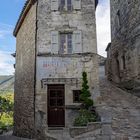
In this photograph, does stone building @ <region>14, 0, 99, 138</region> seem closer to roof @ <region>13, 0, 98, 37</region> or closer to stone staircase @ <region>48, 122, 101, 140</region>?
roof @ <region>13, 0, 98, 37</region>

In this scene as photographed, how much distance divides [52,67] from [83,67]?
1.49 metres

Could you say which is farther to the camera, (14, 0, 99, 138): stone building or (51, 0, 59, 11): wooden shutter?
(51, 0, 59, 11): wooden shutter

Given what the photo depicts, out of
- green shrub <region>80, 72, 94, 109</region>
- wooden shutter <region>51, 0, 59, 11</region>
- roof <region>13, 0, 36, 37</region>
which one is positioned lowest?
green shrub <region>80, 72, 94, 109</region>

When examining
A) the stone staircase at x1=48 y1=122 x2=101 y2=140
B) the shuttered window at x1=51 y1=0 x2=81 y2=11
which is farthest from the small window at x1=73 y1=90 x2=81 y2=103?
the shuttered window at x1=51 y1=0 x2=81 y2=11

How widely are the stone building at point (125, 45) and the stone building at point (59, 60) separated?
11.8 feet

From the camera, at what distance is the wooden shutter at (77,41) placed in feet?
45.1

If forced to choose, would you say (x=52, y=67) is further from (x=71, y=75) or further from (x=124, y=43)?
(x=124, y=43)

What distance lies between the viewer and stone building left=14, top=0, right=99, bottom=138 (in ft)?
43.9

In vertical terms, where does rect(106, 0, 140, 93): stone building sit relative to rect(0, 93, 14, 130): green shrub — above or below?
above

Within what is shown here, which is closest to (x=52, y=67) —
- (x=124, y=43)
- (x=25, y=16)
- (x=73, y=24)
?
(x=73, y=24)

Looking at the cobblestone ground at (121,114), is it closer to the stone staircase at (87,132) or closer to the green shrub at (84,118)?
the stone staircase at (87,132)

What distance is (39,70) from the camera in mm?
13703

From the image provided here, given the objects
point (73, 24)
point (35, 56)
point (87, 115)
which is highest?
point (73, 24)

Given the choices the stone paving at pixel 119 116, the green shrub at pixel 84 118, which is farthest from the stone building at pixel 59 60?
the stone paving at pixel 119 116
